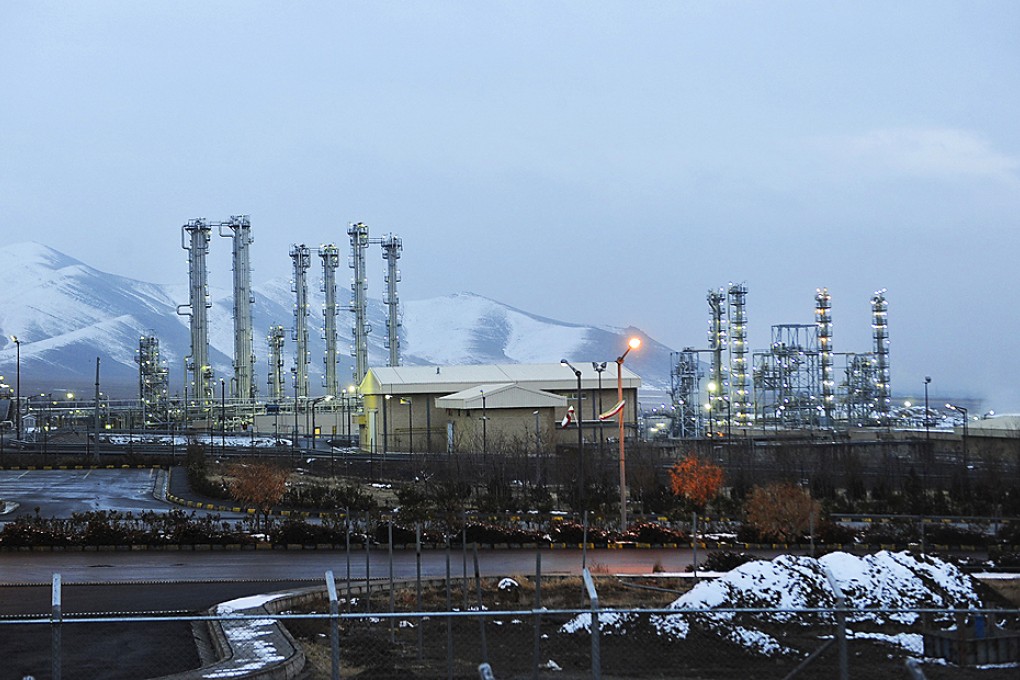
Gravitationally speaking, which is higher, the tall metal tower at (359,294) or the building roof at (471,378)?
the tall metal tower at (359,294)

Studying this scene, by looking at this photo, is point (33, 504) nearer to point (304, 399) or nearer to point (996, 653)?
point (996, 653)

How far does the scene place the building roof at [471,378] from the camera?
79.1m

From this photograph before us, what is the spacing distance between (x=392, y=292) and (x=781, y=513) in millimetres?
69137

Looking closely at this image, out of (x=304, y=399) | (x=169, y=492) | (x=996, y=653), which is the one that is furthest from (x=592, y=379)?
A: (x=996, y=653)

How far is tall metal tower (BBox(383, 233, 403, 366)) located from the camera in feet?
332

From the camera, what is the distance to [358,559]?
30641 mm

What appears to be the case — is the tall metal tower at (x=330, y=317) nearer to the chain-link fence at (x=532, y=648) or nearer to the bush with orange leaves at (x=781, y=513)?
the bush with orange leaves at (x=781, y=513)

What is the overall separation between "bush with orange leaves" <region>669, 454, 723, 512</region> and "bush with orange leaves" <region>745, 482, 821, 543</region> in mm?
10185

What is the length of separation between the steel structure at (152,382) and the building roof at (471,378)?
3553cm

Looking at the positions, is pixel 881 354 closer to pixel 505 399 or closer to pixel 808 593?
pixel 505 399

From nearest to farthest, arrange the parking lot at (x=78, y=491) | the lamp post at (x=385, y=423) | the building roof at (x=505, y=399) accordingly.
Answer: the parking lot at (x=78, y=491), the building roof at (x=505, y=399), the lamp post at (x=385, y=423)

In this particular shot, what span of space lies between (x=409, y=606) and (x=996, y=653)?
11.1m

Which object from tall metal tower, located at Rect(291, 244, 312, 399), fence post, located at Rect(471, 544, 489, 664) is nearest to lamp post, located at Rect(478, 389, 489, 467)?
tall metal tower, located at Rect(291, 244, 312, 399)


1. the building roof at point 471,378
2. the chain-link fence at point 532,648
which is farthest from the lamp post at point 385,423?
the chain-link fence at point 532,648
